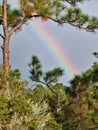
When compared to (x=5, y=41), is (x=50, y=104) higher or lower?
lower

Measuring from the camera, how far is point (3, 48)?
15977mm

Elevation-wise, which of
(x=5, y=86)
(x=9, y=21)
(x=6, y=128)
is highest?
(x=9, y=21)

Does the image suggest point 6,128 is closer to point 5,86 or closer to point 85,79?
point 5,86

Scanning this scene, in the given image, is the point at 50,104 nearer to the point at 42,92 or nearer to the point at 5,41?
the point at 42,92

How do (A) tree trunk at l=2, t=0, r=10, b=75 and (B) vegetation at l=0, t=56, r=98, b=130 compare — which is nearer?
(B) vegetation at l=0, t=56, r=98, b=130

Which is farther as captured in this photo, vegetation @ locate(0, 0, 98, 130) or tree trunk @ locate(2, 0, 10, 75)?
tree trunk @ locate(2, 0, 10, 75)

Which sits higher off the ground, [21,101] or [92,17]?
[92,17]

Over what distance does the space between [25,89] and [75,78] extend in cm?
670

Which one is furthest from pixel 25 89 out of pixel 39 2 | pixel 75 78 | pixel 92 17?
pixel 75 78

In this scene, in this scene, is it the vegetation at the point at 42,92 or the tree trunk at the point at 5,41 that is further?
the tree trunk at the point at 5,41

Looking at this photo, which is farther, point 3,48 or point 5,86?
point 3,48

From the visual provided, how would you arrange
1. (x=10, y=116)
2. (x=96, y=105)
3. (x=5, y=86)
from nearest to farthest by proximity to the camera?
(x=10, y=116)
(x=5, y=86)
(x=96, y=105)

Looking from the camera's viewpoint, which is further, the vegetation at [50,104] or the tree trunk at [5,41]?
the tree trunk at [5,41]

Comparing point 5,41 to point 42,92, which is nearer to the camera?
point 5,41
